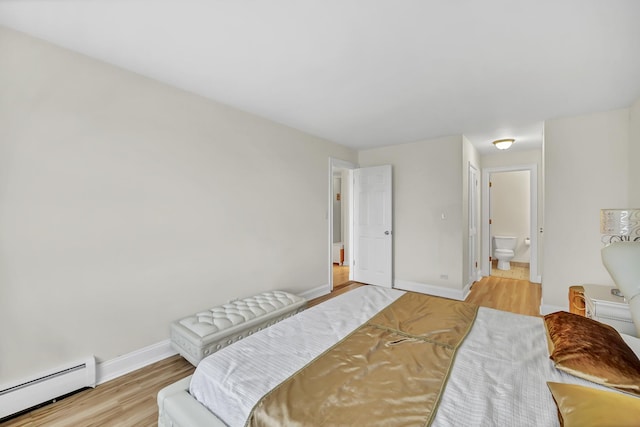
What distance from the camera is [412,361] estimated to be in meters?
1.30

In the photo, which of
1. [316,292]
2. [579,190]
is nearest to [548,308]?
[579,190]

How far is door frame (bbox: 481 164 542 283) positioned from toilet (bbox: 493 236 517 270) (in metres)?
0.81

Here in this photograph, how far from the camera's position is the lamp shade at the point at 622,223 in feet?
7.21

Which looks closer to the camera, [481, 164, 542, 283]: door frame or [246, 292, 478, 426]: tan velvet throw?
[246, 292, 478, 426]: tan velvet throw

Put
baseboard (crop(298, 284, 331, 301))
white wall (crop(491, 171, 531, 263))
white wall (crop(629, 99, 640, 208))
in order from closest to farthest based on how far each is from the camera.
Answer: white wall (crop(629, 99, 640, 208)) < baseboard (crop(298, 284, 331, 301)) < white wall (crop(491, 171, 531, 263))

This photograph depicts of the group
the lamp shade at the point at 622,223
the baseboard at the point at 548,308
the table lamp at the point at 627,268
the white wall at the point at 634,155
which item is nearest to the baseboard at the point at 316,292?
the baseboard at the point at 548,308

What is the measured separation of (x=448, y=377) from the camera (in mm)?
1184

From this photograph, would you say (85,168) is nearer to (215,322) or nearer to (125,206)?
(125,206)

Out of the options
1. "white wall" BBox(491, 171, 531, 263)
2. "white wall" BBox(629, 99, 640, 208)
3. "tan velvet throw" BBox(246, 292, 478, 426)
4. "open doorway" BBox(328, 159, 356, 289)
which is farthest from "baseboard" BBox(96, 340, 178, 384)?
"white wall" BBox(491, 171, 531, 263)

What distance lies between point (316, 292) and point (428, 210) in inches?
85.0

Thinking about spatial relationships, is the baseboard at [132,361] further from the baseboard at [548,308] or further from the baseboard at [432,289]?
the baseboard at [548,308]

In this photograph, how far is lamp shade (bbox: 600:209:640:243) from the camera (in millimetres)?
2196

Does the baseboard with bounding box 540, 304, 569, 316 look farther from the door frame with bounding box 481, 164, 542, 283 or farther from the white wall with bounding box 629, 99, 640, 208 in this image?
the door frame with bounding box 481, 164, 542, 283

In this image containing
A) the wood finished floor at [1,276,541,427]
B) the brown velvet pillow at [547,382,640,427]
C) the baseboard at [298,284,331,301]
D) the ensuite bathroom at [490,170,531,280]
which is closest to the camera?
the brown velvet pillow at [547,382,640,427]
